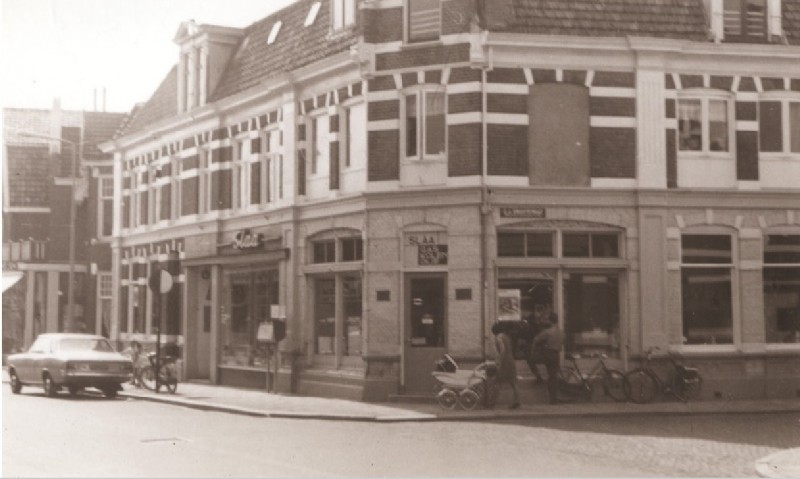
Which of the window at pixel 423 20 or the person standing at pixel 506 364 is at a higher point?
the window at pixel 423 20

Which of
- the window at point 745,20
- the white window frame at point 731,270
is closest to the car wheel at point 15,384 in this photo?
the white window frame at point 731,270

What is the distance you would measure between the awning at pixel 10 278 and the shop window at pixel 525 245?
23628 mm

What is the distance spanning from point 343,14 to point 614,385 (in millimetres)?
11331

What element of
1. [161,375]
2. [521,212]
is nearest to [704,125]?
[521,212]

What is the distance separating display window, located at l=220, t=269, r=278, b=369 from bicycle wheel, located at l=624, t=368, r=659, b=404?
10178 millimetres

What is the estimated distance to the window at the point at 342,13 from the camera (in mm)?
25516

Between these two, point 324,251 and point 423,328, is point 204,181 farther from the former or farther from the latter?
point 423,328

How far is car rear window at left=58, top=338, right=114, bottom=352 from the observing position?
2567 cm

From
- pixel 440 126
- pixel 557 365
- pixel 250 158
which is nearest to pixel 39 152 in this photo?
pixel 250 158

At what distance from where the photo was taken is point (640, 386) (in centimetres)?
2250

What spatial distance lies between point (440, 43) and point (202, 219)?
11.6 m

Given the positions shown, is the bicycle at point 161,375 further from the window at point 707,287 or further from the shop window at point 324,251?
the window at point 707,287

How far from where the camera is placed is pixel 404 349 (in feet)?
76.6

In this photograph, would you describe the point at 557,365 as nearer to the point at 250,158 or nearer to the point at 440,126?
the point at 440,126
